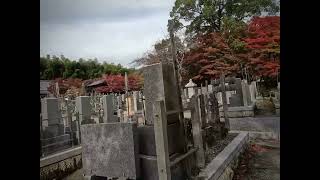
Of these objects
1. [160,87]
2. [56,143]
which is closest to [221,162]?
[160,87]

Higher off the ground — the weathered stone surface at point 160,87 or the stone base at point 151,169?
the weathered stone surface at point 160,87

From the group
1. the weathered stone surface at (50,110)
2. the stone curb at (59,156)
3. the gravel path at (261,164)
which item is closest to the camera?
the gravel path at (261,164)

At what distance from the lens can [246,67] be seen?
482 centimetres

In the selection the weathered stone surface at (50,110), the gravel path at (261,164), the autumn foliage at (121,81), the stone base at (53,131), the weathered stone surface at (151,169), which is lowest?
the gravel path at (261,164)

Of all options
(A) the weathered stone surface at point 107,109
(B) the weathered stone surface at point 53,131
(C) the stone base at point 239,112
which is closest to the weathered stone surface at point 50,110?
(B) the weathered stone surface at point 53,131

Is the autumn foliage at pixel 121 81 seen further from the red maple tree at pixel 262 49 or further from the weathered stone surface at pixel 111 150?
the red maple tree at pixel 262 49

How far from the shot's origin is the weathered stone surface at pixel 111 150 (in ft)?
9.00

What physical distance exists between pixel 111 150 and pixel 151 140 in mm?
456

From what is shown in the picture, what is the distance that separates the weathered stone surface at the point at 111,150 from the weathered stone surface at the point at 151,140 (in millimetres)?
71

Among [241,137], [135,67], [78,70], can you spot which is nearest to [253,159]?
[241,137]

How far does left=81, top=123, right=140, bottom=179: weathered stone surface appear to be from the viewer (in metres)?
2.74

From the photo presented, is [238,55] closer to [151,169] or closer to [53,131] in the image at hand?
[151,169]
